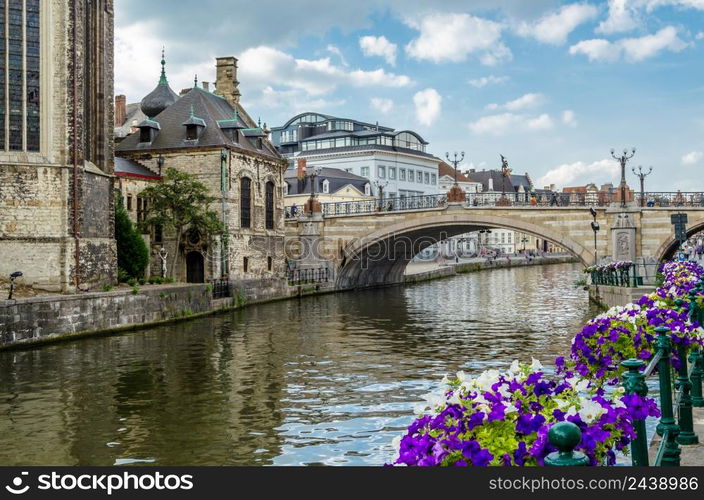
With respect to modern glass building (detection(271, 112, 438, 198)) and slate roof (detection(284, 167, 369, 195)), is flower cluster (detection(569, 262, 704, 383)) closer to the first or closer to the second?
slate roof (detection(284, 167, 369, 195))

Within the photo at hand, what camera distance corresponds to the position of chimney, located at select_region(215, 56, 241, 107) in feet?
134

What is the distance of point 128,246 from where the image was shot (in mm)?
28734

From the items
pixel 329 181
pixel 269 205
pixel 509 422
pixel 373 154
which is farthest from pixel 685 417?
pixel 373 154

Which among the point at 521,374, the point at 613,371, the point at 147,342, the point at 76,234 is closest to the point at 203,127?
the point at 76,234

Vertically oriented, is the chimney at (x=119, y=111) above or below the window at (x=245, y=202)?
above

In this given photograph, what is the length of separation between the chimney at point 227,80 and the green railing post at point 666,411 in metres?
37.3

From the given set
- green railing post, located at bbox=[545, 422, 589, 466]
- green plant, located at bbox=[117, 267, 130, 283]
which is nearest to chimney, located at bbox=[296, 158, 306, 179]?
green plant, located at bbox=[117, 267, 130, 283]

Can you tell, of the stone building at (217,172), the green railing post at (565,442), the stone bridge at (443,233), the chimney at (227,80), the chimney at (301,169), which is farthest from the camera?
the chimney at (301,169)

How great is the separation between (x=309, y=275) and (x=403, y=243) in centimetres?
641

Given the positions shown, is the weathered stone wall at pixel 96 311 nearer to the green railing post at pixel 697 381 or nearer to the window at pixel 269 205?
the window at pixel 269 205

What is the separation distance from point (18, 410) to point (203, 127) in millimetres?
23728

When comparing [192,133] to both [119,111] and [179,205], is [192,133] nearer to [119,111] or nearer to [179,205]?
[179,205]

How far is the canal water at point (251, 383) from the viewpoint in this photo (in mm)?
10906

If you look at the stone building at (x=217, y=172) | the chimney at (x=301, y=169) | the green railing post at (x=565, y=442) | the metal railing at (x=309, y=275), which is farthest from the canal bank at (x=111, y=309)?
the chimney at (x=301, y=169)
